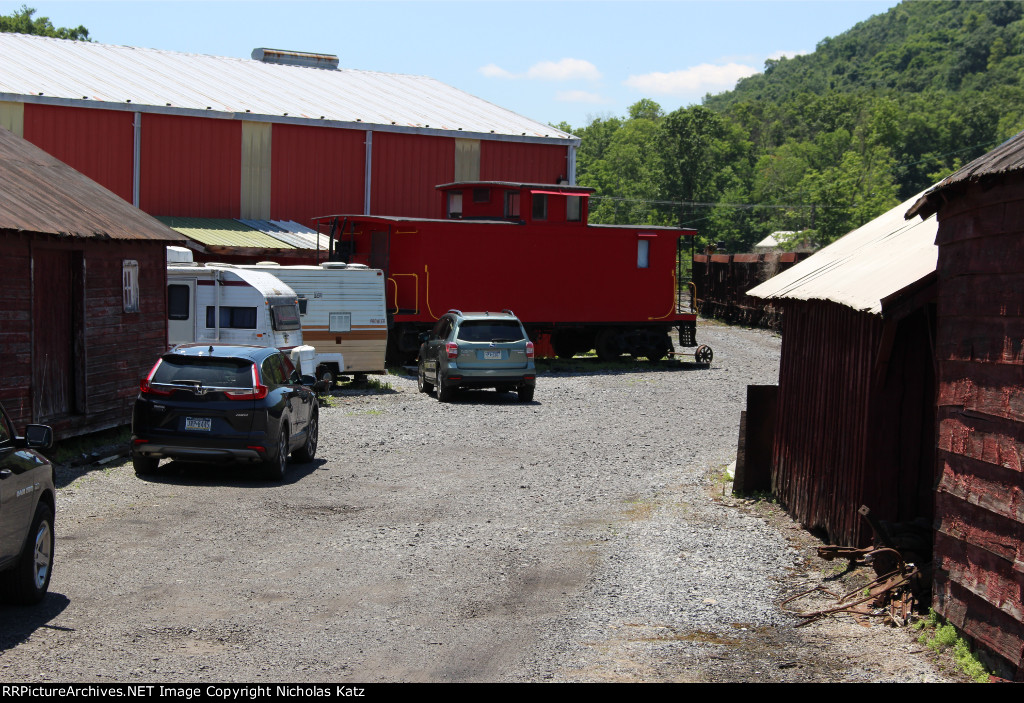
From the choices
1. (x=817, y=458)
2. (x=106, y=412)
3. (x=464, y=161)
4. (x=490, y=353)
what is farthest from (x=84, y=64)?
(x=817, y=458)

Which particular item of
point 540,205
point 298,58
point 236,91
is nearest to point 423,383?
point 540,205

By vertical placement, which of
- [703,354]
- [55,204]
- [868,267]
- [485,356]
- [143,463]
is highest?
[55,204]

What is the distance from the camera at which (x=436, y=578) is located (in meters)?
9.32

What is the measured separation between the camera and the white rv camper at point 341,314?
81.3 feet

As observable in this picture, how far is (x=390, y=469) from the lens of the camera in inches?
598

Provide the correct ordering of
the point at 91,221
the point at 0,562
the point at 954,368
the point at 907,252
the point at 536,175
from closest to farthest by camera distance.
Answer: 1. the point at 0,562
2. the point at 954,368
3. the point at 907,252
4. the point at 91,221
5. the point at 536,175

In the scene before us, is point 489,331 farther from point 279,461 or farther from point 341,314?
point 279,461

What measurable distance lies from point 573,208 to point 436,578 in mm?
24834

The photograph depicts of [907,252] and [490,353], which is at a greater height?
[907,252]

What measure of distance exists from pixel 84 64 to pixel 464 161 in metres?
13.5

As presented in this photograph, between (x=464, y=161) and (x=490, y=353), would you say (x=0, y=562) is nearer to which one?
(x=490, y=353)

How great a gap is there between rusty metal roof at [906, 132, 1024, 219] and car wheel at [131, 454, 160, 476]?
946 cm

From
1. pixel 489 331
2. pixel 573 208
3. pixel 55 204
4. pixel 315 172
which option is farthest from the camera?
pixel 315 172

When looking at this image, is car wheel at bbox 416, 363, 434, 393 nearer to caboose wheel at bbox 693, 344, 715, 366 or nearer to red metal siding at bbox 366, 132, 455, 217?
caboose wheel at bbox 693, 344, 715, 366
